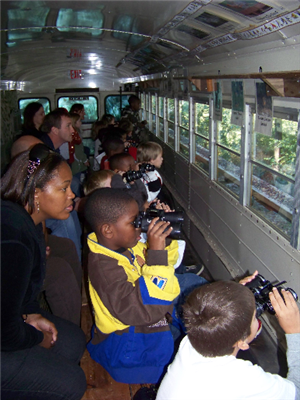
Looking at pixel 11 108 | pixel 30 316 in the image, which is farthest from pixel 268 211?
pixel 11 108

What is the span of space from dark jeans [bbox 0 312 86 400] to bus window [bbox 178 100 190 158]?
15.1 feet

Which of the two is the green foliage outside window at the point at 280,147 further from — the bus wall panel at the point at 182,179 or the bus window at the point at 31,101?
the bus window at the point at 31,101

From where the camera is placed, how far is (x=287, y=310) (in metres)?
1.64

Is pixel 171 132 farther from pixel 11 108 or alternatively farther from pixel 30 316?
pixel 30 316

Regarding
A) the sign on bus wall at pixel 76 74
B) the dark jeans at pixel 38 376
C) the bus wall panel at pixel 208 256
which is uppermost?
the sign on bus wall at pixel 76 74

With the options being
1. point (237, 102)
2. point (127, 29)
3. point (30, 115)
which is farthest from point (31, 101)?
point (237, 102)

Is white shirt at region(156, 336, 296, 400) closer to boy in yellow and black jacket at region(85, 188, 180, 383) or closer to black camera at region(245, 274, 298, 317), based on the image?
black camera at region(245, 274, 298, 317)

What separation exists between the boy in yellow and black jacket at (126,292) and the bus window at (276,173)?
45.8 inches

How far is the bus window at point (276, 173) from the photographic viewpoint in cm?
266

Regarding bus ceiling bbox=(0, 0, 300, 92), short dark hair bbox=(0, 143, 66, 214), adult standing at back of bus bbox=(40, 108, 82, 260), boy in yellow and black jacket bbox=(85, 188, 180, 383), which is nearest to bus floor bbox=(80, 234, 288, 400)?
boy in yellow and black jacket bbox=(85, 188, 180, 383)

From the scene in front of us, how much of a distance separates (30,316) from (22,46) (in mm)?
4706

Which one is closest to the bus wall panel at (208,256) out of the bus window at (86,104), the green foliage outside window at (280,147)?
the green foliage outside window at (280,147)

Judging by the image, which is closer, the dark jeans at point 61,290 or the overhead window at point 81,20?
the dark jeans at point 61,290

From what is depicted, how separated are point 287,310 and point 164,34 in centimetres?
358
